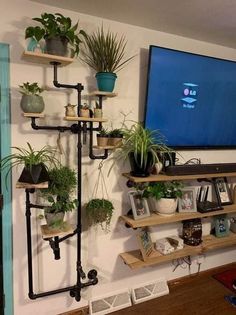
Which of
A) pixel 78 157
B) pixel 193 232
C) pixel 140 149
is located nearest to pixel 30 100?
pixel 78 157

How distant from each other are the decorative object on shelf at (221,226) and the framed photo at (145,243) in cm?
68

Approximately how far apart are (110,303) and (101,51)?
1868 millimetres

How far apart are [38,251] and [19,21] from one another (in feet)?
4.91

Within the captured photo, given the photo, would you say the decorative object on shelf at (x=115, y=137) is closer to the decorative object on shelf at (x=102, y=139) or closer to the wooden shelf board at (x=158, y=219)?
the decorative object on shelf at (x=102, y=139)

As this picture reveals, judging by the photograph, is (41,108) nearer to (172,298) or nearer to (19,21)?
(19,21)

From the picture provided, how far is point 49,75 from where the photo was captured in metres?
1.66

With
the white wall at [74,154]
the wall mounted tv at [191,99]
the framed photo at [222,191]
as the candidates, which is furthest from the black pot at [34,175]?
the framed photo at [222,191]

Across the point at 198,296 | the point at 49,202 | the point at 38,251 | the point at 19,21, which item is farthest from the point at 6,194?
the point at 198,296

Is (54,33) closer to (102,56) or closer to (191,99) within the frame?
(102,56)

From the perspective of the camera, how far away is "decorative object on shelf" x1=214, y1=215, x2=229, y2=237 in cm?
232

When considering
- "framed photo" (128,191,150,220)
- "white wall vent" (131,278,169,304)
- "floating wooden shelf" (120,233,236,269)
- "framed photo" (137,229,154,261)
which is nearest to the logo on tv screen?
"framed photo" (128,191,150,220)

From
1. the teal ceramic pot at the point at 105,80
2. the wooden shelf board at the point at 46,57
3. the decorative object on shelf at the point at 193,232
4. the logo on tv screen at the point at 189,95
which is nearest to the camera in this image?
the wooden shelf board at the point at 46,57

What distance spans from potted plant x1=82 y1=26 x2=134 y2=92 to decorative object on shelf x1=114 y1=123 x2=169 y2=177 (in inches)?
13.6

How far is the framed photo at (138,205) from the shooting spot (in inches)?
74.7
